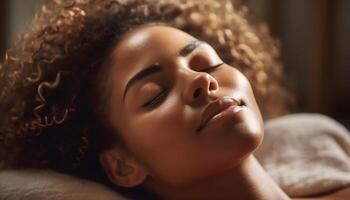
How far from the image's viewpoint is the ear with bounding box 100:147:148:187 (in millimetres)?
1036

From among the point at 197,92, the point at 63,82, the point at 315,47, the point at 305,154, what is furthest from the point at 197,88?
the point at 315,47

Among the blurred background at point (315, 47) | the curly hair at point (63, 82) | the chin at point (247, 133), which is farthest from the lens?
the blurred background at point (315, 47)

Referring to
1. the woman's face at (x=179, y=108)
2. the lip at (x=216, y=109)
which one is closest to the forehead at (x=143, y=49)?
the woman's face at (x=179, y=108)

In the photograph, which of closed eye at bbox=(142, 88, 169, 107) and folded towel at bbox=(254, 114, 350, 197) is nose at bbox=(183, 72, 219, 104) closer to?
closed eye at bbox=(142, 88, 169, 107)

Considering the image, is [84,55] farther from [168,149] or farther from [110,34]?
[168,149]

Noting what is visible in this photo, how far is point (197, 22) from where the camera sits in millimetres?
1267

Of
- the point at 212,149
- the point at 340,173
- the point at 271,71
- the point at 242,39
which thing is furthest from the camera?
the point at 271,71

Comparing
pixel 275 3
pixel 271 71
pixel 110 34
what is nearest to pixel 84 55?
pixel 110 34

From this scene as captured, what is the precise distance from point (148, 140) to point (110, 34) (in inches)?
9.2

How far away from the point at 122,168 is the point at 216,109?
20 cm

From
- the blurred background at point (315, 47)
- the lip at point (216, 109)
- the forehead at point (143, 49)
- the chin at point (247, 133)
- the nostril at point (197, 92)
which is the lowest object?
the blurred background at point (315, 47)

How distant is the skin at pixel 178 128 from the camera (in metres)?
0.95

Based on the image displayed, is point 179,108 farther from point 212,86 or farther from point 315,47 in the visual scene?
point 315,47

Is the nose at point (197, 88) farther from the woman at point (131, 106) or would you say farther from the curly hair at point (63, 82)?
the curly hair at point (63, 82)
